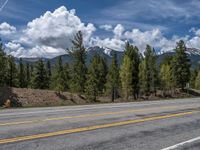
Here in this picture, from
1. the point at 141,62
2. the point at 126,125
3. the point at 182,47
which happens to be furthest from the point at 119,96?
the point at 126,125

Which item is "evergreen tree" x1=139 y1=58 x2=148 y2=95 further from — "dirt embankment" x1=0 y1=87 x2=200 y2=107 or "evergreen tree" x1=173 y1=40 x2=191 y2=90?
"dirt embankment" x1=0 y1=87 x2=200 y2=107

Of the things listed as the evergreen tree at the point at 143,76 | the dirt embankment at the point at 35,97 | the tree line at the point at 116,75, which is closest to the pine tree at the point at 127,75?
the tree line at the point at 116,75

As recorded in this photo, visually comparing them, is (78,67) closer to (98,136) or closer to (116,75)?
(116,75)

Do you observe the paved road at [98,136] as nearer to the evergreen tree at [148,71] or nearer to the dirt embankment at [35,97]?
the dirt embankment at [35,97]

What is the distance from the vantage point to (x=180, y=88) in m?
80.1

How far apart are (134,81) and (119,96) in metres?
11.0

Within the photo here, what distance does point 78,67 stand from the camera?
59688 mm

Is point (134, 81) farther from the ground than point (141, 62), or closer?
closer

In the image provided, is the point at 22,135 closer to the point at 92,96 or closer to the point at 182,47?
the point at 92,96

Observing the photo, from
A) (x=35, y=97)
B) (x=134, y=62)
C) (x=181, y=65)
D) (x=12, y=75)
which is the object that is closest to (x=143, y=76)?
(x=134, y=62)

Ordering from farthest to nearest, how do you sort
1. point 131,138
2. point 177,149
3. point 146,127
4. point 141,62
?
1. point 141,62
2. point 146,127
3. point 131,138
4. point 177,149

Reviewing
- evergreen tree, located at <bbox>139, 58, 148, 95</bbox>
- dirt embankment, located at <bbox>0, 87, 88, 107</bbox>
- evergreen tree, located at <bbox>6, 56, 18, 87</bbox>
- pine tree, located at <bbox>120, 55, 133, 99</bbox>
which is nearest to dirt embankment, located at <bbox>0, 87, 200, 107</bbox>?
dirt embankment, located at <bbox>0, 87, 88, 107</bbox>

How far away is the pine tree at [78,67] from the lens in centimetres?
5696

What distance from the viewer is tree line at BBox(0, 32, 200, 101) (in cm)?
5469
